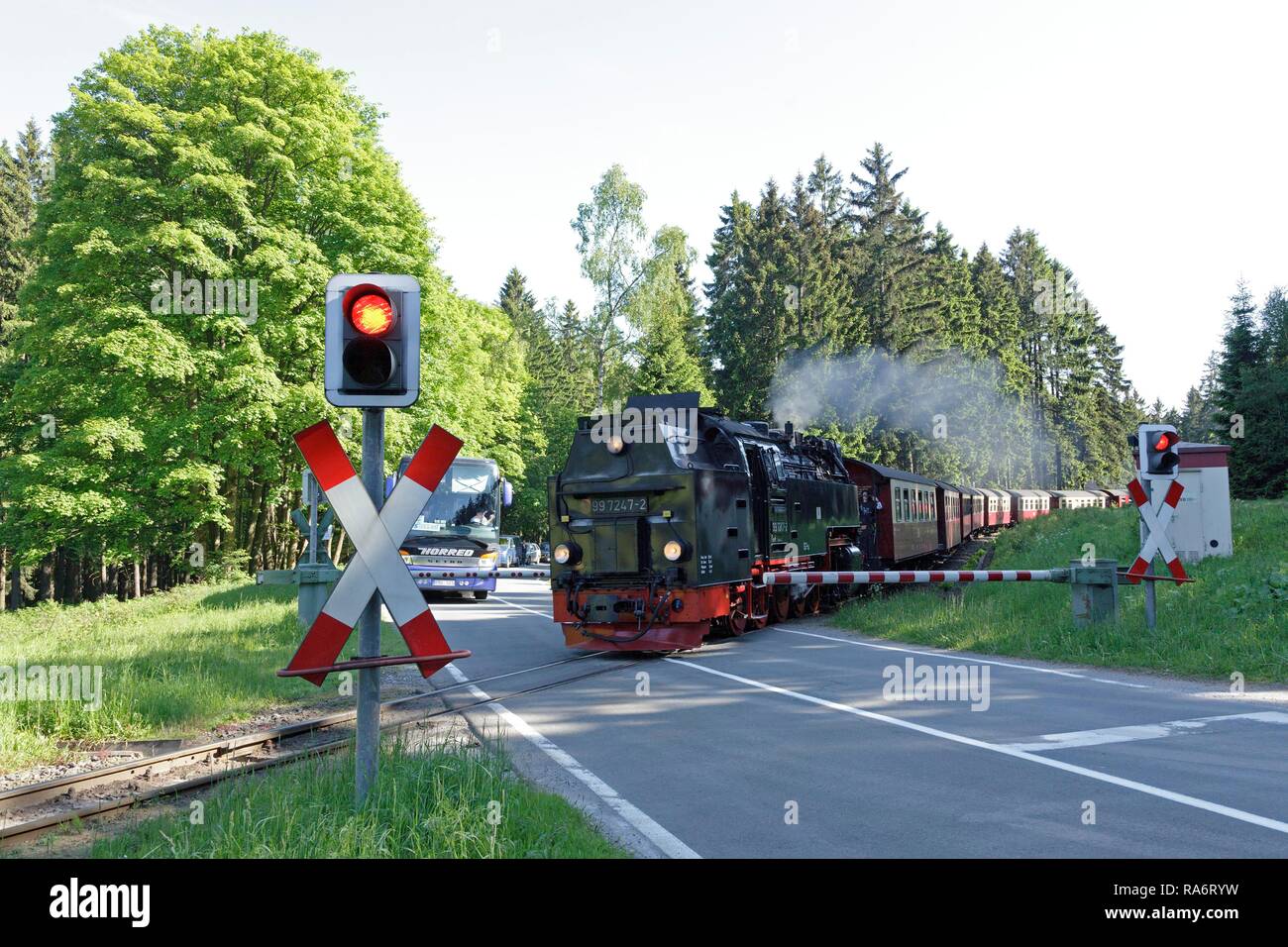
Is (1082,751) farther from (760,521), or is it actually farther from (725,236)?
(725,236)

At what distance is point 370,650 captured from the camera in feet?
13.9

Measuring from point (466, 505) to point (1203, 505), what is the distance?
16.1 meters

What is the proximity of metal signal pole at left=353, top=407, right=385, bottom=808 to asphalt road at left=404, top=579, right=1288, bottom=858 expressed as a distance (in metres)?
1.34

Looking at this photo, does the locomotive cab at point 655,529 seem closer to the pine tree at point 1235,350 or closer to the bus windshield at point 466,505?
the bus windshield at point 466,505

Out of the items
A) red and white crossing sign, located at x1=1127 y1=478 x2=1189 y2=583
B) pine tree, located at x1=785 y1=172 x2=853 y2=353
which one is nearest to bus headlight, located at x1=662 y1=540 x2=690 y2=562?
red and white crossing sign, located at x1=1127 y1=478 x2=1189 y2=583

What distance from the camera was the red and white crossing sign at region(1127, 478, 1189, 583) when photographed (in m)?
11.6

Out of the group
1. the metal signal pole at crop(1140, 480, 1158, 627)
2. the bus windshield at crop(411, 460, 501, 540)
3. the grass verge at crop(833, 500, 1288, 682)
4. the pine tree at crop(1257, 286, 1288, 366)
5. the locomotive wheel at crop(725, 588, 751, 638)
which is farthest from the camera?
the pine tree at crop(1257, 286, 1288, 366)

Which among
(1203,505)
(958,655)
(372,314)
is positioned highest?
(372,314)

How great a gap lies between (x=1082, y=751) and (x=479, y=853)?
454cm

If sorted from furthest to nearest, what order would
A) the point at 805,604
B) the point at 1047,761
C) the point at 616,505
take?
the point at 805,604 → the point at 616,505 → the point at 1047,761

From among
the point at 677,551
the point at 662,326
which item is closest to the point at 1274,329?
the point at 662,326

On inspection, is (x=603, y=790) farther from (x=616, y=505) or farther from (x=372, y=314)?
(x=616, y=505)

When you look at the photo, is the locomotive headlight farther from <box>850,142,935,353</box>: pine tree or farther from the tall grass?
<box>850,142,935,353</box>: pine tree

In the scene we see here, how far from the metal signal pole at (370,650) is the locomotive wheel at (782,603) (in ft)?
41.9
